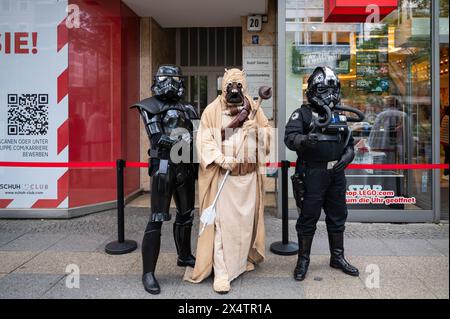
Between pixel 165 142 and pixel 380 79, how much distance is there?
401 centimetres

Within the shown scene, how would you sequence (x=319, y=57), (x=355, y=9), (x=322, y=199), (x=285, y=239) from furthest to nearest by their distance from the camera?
(x=319, y=57) < (x=355, y=9) < (x=285, y=239) < (x=322, y=199)

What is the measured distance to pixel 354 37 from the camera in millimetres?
6551

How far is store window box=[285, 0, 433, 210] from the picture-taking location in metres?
6.45

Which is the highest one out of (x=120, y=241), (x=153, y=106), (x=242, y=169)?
(x=153, y=106)

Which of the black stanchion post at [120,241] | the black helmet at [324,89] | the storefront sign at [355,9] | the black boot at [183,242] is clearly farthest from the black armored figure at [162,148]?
the storefront sign at [355,9]

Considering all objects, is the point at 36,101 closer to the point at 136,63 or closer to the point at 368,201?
the point at 136,63

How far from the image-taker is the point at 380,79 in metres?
6.58

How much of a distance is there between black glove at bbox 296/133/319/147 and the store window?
265 cm

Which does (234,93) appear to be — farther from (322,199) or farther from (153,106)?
(322,199)

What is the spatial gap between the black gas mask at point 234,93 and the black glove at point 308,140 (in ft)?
2.09

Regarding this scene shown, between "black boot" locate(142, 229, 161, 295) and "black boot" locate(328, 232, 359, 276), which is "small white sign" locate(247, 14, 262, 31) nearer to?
"black boot" locate(328, 232, 359, 276)

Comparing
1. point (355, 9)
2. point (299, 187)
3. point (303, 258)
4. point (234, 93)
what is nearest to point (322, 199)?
point (299, 187)

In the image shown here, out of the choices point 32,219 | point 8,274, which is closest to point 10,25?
point 32,219

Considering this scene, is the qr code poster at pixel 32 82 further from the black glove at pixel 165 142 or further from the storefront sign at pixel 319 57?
the storefront sign at pixel 319 57
